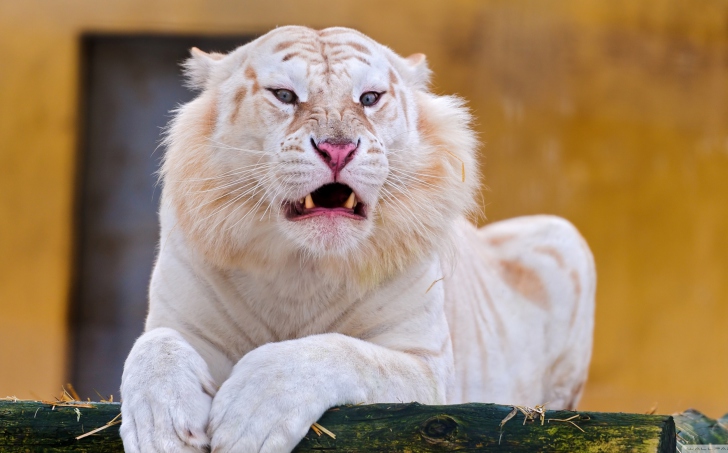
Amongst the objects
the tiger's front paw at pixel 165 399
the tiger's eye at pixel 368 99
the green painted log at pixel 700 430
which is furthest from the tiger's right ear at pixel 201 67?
the green painted log at pixel 700 430

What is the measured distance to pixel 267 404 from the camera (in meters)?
A: 1.95

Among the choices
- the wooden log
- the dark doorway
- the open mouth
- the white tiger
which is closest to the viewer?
the wooden log

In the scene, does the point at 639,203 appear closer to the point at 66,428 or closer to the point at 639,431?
the point at 639,431

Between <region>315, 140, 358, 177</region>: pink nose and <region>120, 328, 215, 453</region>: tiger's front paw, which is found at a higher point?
<region>315, 140, 358, 177</region>: pink nose

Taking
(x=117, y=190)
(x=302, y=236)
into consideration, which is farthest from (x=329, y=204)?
(x=117, y=190)

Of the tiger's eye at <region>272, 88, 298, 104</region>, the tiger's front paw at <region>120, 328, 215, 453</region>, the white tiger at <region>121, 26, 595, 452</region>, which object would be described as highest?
the tiger's eye at <region>272, 88, 298, 104</region>

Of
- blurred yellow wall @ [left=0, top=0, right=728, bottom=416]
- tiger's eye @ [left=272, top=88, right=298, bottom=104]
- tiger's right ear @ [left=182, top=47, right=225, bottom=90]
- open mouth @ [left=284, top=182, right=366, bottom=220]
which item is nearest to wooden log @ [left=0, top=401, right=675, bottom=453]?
open mouth @ [left=284, top=182, right=366, bottom=220]

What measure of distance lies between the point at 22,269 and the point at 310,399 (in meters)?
3.85

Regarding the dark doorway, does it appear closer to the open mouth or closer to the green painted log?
the open mouth

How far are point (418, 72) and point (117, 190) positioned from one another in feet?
10.6

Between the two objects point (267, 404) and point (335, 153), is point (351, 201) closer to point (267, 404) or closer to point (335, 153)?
point (335, 153)

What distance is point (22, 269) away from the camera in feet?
17.5

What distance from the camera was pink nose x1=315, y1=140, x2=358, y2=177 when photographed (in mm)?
2279

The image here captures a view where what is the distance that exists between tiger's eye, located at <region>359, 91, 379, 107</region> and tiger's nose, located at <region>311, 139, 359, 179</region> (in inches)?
11.9
